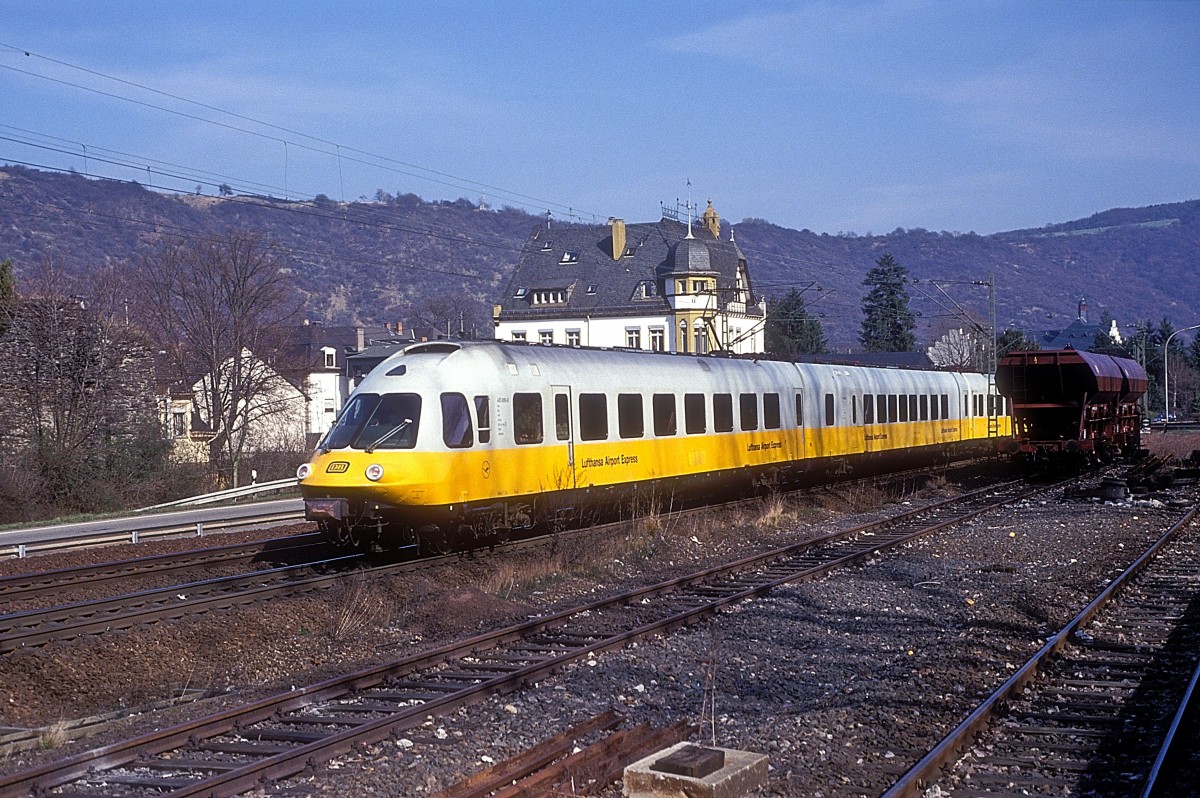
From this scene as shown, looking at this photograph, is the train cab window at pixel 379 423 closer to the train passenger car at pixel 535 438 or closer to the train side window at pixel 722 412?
the train passenger car at pixel 535 438

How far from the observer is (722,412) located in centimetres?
2289

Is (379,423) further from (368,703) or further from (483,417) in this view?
(368,703)

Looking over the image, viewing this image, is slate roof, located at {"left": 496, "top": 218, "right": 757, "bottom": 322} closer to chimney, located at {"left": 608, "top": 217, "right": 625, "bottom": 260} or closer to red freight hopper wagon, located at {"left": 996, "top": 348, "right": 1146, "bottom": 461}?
chimney, located at {"left": 608, "top": 217, "right": 625, "bottom": 260}

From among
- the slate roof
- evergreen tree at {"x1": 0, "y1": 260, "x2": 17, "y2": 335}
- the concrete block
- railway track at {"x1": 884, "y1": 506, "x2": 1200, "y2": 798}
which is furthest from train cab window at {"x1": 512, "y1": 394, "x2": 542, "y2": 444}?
the slate roof

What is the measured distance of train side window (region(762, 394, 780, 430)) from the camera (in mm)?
24641

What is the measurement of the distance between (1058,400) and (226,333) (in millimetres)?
35277

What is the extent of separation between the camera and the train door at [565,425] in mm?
18109

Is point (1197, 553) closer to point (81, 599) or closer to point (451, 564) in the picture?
point (451, 564)

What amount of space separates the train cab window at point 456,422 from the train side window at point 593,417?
2821 mm

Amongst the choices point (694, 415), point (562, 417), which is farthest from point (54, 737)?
point (694, 415)

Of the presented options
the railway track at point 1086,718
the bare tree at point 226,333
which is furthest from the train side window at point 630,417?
the bare tree at point 226,333

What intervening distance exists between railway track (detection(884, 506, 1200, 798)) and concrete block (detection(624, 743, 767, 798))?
751 mm

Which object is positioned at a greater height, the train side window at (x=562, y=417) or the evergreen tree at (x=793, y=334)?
the evergreen tree at (x=793, y=334)

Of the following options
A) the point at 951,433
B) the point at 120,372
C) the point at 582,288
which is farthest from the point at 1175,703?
the point at 582,288
